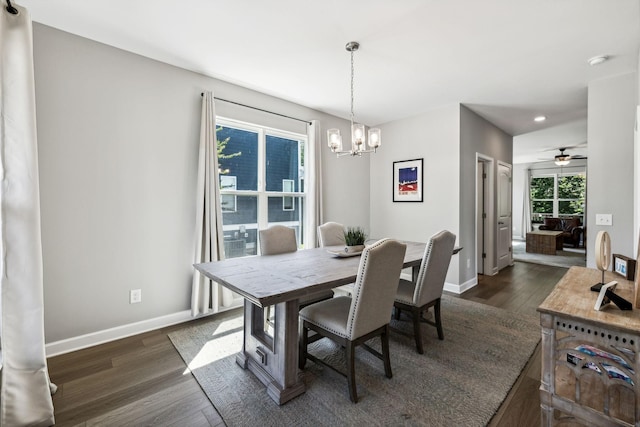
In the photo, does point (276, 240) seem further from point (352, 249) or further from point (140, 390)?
point (140, 390)

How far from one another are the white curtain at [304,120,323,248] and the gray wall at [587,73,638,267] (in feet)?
10.4

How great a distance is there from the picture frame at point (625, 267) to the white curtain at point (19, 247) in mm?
3375

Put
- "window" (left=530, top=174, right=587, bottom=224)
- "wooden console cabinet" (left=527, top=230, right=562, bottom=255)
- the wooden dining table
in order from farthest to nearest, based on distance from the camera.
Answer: "window" (left=530, top=174, right=587, bottom=224) → "wooden console cabinet" (left=527, top=230, right=562, bottom=255) → the wooden dining table

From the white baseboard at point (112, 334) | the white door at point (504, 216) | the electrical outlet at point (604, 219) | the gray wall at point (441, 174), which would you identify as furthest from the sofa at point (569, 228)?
the white baseboard at point (112, 334)

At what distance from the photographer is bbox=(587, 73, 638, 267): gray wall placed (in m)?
2.88

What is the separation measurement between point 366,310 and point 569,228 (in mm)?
9287

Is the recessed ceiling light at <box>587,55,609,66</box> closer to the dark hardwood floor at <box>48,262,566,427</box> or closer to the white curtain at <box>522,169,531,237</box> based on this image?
the dark hardwood floor at <box>48,262,566,427</box>

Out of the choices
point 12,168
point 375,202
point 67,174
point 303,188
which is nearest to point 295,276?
point 12,168

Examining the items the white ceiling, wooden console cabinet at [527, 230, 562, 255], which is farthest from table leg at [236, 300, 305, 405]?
wooden console cabinet at [527, 230, 562, 255]

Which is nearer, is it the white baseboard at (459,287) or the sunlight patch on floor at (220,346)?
the sunlight patch on floor at (220,346)

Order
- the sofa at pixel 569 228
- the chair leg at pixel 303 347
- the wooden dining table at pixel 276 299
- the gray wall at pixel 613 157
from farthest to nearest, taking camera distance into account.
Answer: the sofa at pixel 569 228
the gray wall at pixel 613 157
the chair leg at pixel 303 347
the wooden dining table at pixel 276 299

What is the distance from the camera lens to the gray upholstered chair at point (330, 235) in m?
3.31

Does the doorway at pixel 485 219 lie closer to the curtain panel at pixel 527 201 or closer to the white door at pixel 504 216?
the white door at pixel 504 216

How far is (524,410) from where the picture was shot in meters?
1.71
